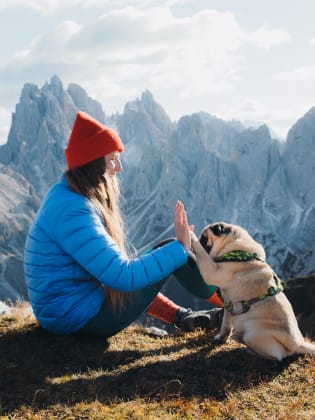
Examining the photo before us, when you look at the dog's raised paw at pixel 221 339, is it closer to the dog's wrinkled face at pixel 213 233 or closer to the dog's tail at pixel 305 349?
the dog's tail at pixel 305 349

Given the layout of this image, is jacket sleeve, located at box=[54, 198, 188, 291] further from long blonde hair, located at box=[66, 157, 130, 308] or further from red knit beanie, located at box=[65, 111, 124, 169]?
red knit beanie, located at box=[65, 111, 124, 169]

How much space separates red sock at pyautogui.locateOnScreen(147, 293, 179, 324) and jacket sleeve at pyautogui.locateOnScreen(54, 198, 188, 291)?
8.64 ft

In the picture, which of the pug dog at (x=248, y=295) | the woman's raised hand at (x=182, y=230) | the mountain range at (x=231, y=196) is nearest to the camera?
the woman's raised hand at (x=182, y=230)

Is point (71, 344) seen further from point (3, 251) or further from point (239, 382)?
point (3, 251)

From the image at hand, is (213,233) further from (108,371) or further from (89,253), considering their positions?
(108,371)

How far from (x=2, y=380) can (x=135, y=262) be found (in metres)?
2.30

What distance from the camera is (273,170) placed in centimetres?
16338

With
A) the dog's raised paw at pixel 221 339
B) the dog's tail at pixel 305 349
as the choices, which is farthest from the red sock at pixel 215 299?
the dog's tail at pixel 305 349

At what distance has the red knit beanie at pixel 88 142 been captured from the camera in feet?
19.8

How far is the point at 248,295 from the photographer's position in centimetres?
686

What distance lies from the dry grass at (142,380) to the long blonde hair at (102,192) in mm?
1059

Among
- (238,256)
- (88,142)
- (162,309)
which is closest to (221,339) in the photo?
(162,309)

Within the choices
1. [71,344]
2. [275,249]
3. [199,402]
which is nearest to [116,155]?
Answer: [71,344]

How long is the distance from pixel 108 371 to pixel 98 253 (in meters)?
1.87
